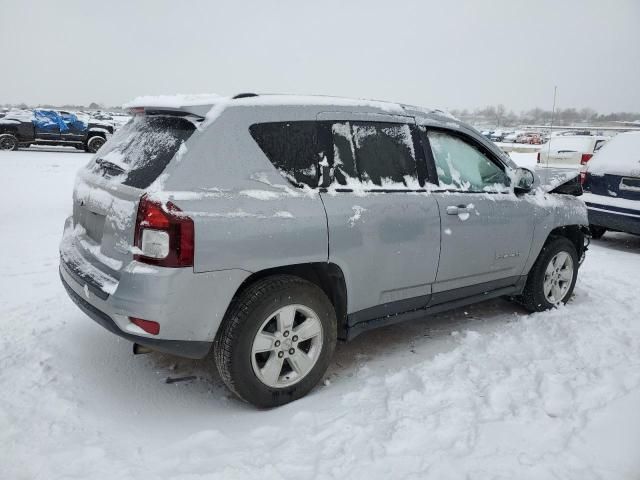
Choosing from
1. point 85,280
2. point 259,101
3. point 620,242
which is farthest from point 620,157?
point 85,280

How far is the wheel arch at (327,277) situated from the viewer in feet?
10.0

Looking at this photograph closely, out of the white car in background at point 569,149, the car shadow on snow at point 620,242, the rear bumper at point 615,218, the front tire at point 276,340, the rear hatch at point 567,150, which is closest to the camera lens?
the front tire at point 276,340

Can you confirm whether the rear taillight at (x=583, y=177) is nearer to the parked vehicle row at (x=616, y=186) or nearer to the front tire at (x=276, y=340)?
the parked vehicle row at (x=616, y=186)

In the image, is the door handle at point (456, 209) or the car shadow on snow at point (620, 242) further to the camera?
the car shadow on snow at point (620, 242)

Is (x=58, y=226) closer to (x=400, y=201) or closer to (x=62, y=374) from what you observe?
(x=62, y=374)

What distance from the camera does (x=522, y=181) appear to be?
431cm

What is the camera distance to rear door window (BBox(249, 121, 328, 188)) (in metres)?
3.02

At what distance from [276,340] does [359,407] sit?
645mm

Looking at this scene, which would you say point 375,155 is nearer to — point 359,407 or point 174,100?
point 174,100

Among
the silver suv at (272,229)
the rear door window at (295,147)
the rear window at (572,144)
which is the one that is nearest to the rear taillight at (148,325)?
the silver suv at (272,229)

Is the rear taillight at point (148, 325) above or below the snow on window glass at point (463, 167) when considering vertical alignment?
below

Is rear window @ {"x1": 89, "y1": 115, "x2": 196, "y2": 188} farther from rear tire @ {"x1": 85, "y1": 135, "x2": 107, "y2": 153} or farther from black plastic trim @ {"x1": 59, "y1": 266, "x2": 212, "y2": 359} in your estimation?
rear tire @ {"x1": 85, "y1": 135, "x2": 107, "y2": 153}

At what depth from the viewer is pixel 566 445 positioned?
2.69 metres

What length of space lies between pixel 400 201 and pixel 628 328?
2449 millimetres
